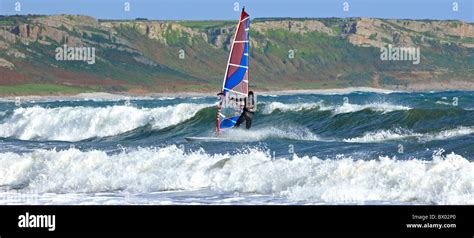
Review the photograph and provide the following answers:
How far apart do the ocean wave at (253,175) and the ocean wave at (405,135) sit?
193 inches

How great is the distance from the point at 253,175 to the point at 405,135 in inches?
460

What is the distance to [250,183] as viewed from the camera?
2266cm

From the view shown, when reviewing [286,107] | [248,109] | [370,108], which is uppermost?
[248,109]

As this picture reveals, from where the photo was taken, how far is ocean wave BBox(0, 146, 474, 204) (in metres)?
20.0

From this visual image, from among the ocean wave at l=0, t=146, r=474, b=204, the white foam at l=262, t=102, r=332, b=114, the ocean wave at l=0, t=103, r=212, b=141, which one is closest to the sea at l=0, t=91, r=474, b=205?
the ocean wave at l=0, t=146, r=474, b=204

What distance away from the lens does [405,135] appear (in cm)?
3366

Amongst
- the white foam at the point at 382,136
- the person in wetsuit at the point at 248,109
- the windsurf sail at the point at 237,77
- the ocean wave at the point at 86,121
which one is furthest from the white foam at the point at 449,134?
the ocean wave at the point at 86,121

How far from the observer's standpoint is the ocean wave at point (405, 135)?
31078mm

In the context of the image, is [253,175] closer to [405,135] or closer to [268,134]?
[405,135]

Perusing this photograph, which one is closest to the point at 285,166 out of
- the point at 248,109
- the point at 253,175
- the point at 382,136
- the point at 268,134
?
the point at 253,175

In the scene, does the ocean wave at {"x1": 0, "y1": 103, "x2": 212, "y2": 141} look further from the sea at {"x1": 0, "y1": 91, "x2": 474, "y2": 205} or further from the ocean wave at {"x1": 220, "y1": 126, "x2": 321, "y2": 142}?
the ocean wave at {"x1": 220, "y1": 126, "x2": 321, "y2": 142}
